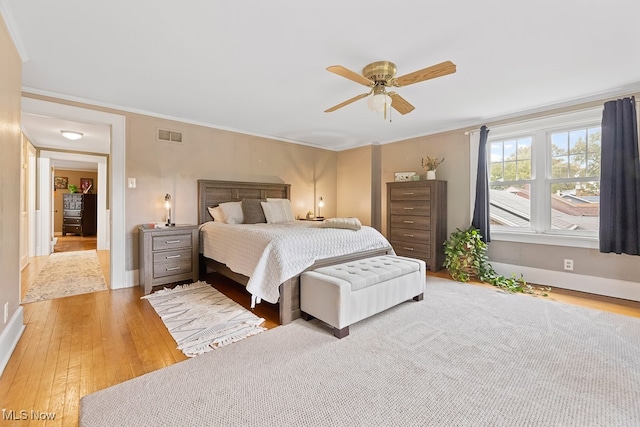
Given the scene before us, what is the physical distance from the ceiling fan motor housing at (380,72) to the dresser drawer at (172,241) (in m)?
2.93

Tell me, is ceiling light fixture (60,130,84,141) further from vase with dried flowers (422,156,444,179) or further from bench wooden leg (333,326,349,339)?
vase with dried flowers (422,156,444,179)

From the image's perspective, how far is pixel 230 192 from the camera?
4613 millimetres

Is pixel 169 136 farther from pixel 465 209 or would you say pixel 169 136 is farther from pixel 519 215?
pixel 519 215

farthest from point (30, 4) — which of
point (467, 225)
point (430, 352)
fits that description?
point (467, 225)

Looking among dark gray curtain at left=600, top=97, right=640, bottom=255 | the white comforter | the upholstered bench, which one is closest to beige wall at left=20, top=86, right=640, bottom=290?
dark gray curtain at left=600, top=97, right=640, bottom=255

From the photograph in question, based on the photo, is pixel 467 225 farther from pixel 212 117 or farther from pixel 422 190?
pixel 212 117

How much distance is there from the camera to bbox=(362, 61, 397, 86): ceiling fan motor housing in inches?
96.5

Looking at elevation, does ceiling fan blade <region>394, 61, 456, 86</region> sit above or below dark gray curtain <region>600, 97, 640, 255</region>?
above

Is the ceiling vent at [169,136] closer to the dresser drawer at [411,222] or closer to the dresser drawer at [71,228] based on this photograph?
the dresser drawer at [411,222]

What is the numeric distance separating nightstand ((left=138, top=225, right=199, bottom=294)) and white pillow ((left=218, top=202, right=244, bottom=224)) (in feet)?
1.54

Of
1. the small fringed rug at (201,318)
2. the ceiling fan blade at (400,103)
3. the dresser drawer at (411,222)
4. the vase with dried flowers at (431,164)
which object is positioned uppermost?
the ceiling fan blade at (400,103)

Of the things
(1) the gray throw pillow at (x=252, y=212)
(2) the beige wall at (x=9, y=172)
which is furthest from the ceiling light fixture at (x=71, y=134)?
(1) the gray throw pillow at (x=252, y=212)

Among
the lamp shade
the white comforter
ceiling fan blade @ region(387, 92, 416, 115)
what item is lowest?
the white comforter

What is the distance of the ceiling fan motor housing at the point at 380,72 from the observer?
2451 mm
